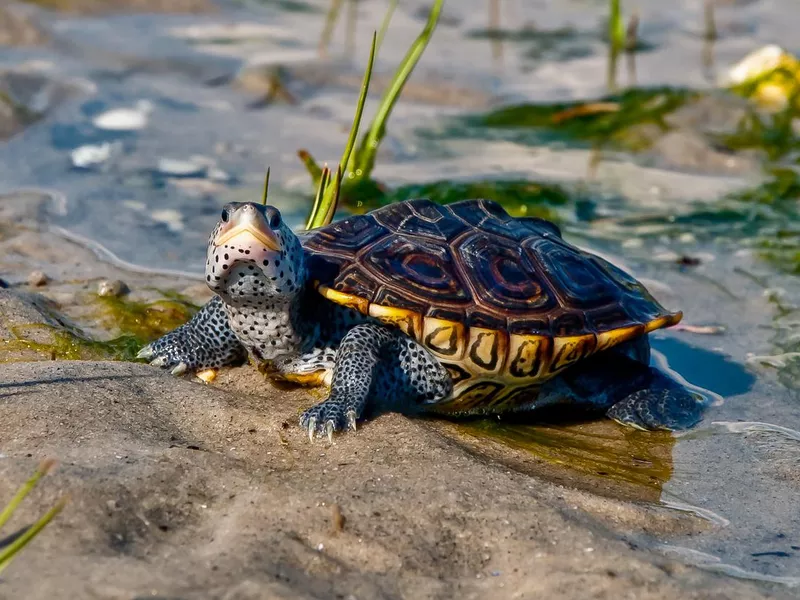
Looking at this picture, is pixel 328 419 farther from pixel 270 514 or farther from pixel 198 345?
pixel 198 345

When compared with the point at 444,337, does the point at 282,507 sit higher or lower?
lower

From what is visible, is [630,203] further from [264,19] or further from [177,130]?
[264,19]

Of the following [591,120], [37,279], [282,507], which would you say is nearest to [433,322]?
[282,507]

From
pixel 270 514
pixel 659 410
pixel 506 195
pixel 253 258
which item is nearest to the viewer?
pixel 270 514

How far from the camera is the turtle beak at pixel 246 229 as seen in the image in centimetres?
335

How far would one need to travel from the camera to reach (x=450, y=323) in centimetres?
371

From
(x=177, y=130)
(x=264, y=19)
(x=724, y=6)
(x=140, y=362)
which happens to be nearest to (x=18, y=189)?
(x=177, y=130)

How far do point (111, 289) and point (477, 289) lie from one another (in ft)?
5.69

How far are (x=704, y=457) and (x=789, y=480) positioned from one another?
0.33m

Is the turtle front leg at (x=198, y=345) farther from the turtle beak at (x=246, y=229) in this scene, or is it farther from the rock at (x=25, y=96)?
the rock at (x=25, y=96)

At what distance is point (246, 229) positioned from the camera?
11.0 feet

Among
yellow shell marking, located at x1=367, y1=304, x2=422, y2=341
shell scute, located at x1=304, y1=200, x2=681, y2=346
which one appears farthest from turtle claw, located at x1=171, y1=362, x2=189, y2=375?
yellow shell marking, located at x1=367, y1=304, x2=422, y2=341

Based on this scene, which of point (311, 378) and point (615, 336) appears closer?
point (311, 378)

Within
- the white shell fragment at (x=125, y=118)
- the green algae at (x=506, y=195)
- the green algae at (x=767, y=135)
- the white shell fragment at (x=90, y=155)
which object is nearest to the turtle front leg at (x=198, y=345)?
the green algae at (x=506, y=195)
